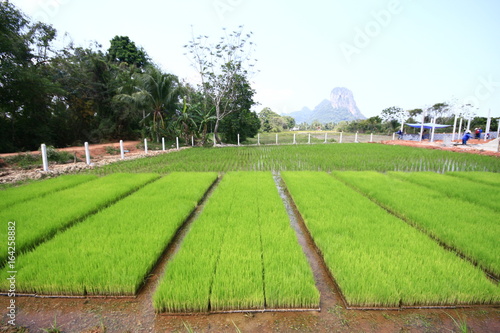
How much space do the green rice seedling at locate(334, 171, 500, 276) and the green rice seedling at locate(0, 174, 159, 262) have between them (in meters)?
4.71

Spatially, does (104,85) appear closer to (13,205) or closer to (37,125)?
(37,125)

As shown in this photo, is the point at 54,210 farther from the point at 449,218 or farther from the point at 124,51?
the point at 124,51

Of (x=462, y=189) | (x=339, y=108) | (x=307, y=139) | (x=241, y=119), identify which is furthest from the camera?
(x=339, y=108)

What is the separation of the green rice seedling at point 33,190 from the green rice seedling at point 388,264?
15.8ft

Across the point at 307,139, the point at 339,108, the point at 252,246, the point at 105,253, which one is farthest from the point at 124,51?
the point at 339,108

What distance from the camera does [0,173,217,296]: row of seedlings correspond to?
190cm

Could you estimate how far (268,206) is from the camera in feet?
12.6

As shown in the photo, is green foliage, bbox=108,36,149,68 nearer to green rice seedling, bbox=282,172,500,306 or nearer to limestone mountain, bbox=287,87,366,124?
green rice seedling, bbox=282,172,500,306

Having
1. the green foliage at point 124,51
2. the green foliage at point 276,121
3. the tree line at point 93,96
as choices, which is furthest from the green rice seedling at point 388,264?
the green foliage at point 276,121

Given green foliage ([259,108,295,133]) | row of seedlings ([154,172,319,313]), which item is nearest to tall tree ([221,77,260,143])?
row of seedlings ([154,172,319,313])

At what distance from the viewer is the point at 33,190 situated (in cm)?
460

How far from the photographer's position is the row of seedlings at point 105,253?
74.9 inches

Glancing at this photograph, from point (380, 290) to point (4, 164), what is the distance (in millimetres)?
11901

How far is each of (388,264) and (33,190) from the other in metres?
6.09
